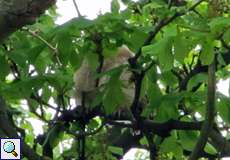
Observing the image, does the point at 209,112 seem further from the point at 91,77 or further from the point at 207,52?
the point at 91,77

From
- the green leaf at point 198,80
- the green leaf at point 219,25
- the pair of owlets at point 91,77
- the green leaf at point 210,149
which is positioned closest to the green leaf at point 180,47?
the green leaf at point 219,25

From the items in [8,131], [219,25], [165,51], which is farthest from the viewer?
[8,131]

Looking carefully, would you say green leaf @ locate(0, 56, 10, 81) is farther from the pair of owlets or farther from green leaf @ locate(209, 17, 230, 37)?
green leaf @ locate(209, 17, 230, 37)

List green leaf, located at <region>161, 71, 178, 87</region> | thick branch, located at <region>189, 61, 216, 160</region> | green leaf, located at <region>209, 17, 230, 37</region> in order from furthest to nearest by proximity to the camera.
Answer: green leaf, located at <region>161, 71, 178, 87</region> → thick branch, located at <region>189, 61, 216, 160</region> → green leaf, located at <region>209, 17, 230, 37</region>

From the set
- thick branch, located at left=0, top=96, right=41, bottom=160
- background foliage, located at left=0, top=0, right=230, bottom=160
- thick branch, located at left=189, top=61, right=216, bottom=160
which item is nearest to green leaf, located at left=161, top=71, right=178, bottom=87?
background foliage, located at left=0, top=0, right=230, bottom=160

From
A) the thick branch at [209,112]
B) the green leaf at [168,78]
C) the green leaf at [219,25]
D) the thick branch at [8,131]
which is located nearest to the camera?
the green leaf at [219,25]

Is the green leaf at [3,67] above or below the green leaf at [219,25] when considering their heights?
above

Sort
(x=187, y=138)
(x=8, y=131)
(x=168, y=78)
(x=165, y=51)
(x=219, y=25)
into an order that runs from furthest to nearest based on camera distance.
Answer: (x=187, y=138) → (x=168, y=78) → (x=8, y=131) → (x=165, y=51) → (x=219, y=25)

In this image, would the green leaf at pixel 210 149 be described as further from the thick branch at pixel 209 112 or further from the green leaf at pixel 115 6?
the green leaf at pixel 115 6

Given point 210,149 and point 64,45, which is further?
point 210,149

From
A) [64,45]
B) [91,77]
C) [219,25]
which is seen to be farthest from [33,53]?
[219,25]

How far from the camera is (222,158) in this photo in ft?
7.41

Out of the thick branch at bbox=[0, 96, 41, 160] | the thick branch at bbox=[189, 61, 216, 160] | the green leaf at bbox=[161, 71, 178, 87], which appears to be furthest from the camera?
the green leaf at bbox=[161, 71, 178, 87]

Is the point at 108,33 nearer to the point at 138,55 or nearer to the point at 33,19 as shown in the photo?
the point at 138,55
